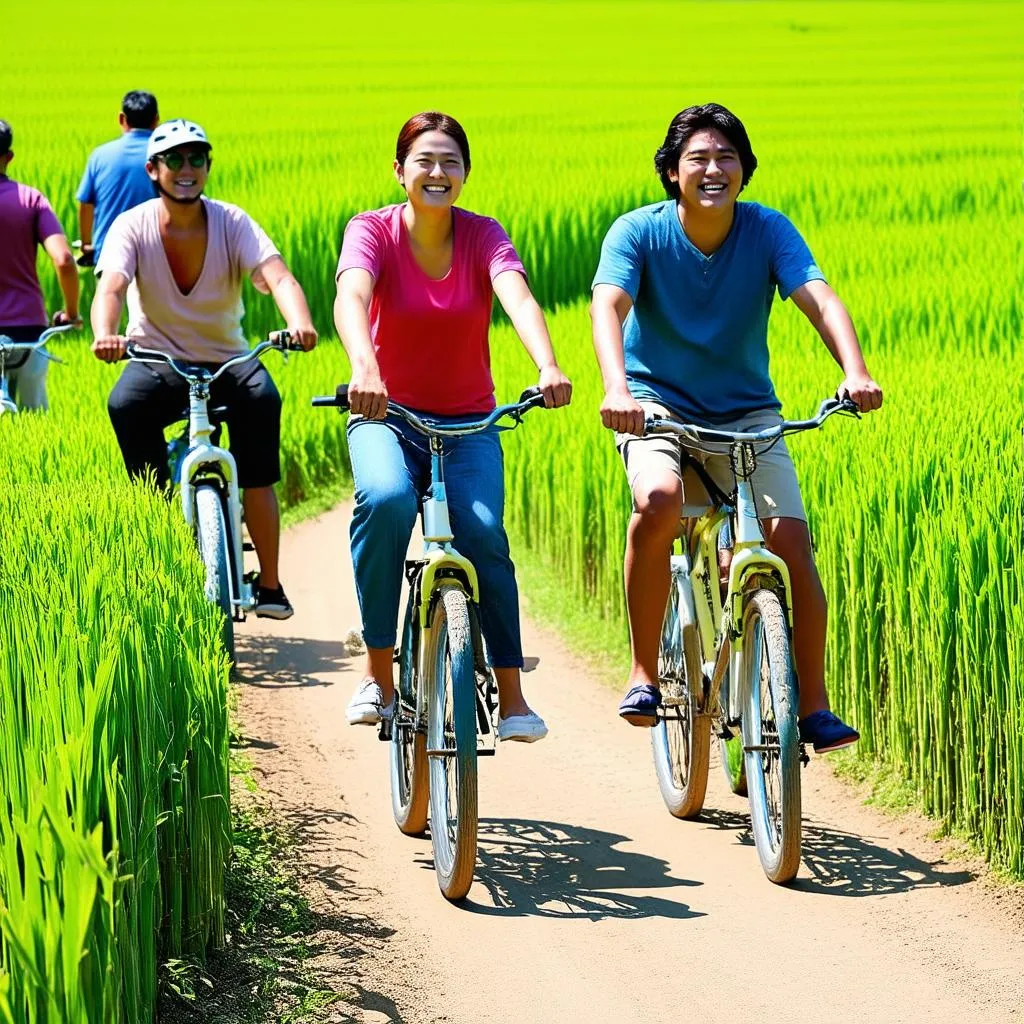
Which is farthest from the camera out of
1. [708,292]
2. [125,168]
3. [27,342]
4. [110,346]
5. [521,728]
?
[125,168]

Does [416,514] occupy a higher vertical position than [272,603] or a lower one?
higher

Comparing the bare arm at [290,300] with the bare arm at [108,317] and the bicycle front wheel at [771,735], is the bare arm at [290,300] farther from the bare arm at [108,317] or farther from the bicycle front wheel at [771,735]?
the bicycle front wheel at [771,735]

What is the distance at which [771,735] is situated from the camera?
427 centimetres

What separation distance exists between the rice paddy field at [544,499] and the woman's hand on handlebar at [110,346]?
1.28 feet

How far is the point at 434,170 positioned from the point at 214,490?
2035 mm

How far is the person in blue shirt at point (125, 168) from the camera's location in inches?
364

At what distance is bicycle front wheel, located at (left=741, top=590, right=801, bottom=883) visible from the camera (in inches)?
162

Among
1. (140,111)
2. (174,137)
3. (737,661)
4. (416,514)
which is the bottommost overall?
(737,661)

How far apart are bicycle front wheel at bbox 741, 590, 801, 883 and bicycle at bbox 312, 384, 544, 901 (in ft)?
2.17

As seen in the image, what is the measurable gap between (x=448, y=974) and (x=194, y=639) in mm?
938

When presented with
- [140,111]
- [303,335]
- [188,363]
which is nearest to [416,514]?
[303,335]

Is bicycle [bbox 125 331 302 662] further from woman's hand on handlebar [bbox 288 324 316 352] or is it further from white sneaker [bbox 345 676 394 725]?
white sneaker [bbox 345 676 394 725]

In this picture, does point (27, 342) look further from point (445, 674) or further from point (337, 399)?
point (445, 674)

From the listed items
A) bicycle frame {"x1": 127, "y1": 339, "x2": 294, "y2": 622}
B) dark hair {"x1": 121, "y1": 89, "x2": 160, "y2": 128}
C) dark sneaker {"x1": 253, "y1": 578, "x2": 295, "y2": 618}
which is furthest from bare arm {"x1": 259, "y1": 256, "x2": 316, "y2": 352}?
dark hair {"x1": 121, "y1": 89, "x2": 160, "y2": 128}
